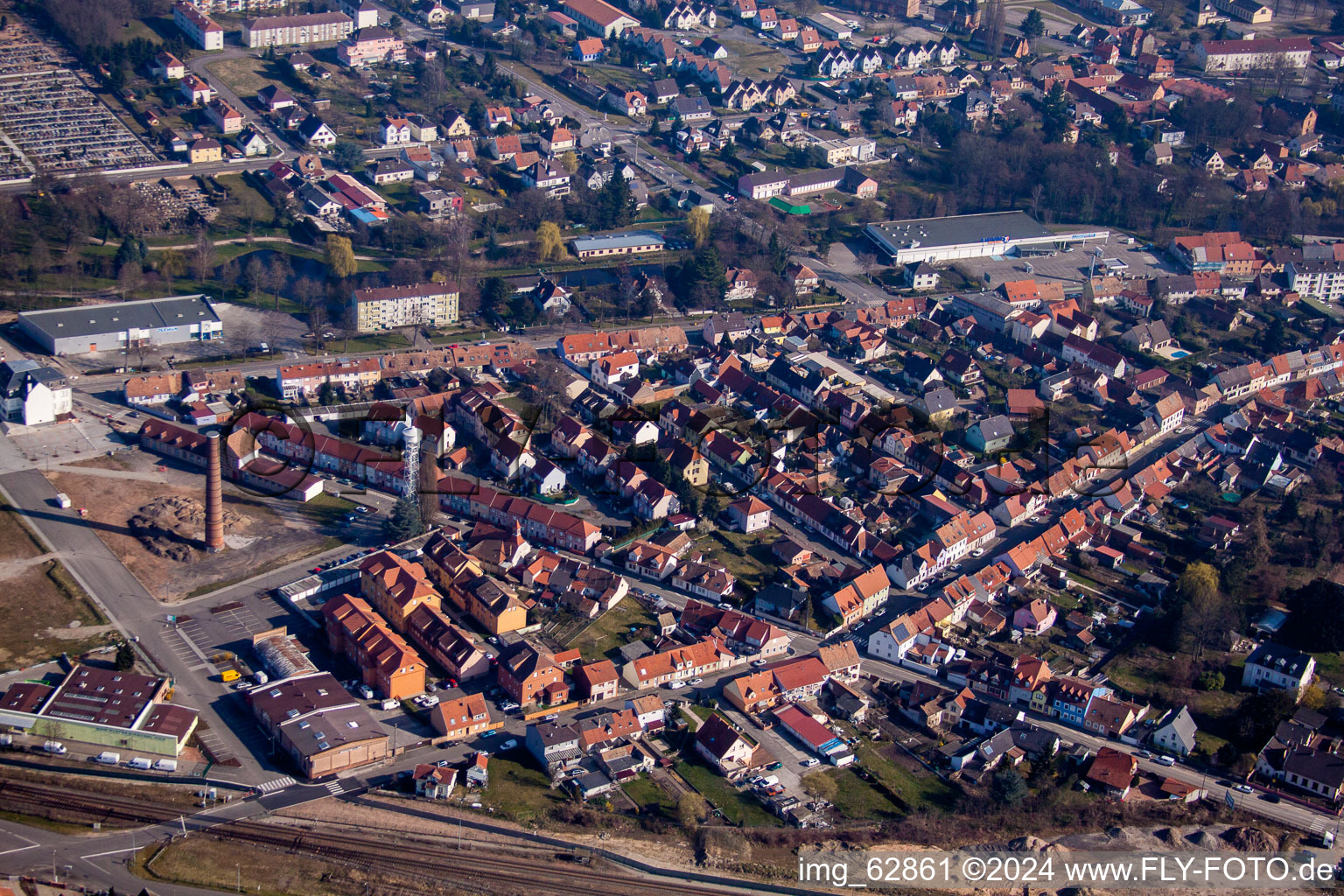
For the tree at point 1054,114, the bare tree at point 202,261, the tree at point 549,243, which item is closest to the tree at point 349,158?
the tree at point 549,243

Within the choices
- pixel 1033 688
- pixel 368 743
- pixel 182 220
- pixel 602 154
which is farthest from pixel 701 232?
pixel 368 743

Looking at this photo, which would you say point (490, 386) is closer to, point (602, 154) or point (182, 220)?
point (182, 220)

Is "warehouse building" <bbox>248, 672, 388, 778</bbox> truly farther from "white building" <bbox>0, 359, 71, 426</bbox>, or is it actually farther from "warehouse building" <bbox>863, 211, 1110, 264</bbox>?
→ "warehouse building" <bbox>863, 211, 1110, 264</bbox>

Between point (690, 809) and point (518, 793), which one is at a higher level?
point (690, 809)

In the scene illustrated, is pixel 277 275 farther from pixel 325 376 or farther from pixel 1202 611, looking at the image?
pixel 1202 611

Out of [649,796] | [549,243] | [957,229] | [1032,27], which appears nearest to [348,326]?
[549,243]

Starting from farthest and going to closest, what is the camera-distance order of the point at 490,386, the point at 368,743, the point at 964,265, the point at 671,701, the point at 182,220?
1. the point at 964,265
2. the point at 182,220
3. the point at 490,386
4. the point at 671,701
5. the point at 368,743
